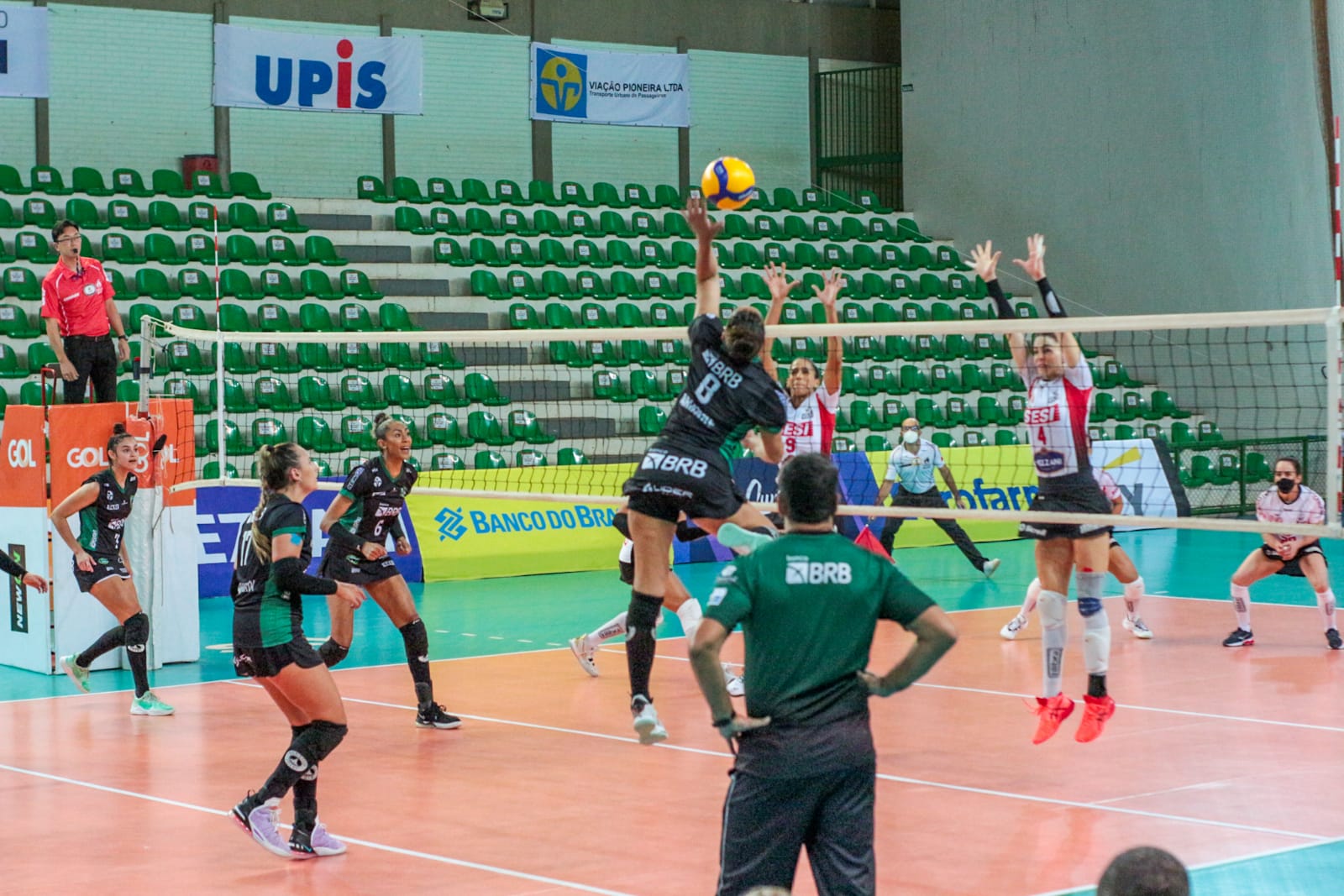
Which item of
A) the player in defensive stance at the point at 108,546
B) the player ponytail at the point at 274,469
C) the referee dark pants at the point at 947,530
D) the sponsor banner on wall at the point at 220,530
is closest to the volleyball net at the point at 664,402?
the referee dark pants at the point at 947,530

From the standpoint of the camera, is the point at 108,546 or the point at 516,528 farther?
the point at 516,528

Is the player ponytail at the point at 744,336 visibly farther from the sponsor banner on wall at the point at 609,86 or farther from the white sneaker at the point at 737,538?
the sponsor banner on wall at the point at 609,86

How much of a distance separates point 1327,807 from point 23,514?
8896mm

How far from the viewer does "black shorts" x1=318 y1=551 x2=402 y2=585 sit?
9742 mm

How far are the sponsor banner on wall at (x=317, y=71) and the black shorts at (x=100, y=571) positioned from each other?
A: 11.9 metres

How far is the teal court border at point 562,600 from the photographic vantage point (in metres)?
12.3

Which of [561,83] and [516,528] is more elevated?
[561,83]

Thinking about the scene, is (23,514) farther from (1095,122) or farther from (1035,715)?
(1095,122)

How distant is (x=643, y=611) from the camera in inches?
308

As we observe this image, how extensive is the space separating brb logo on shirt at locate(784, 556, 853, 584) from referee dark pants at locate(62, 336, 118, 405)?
30.6ft

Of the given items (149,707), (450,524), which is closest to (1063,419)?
(149,707)

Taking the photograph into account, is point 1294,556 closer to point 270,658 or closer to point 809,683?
point 270,658

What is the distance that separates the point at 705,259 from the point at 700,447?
871mm

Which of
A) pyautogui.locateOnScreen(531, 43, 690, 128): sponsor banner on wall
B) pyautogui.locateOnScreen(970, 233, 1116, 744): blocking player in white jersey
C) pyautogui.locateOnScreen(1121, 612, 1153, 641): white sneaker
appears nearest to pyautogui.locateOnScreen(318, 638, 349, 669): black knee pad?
pyautogui.locateOnScreen(970, 233, 1116, 744): blocking player in white jersey
